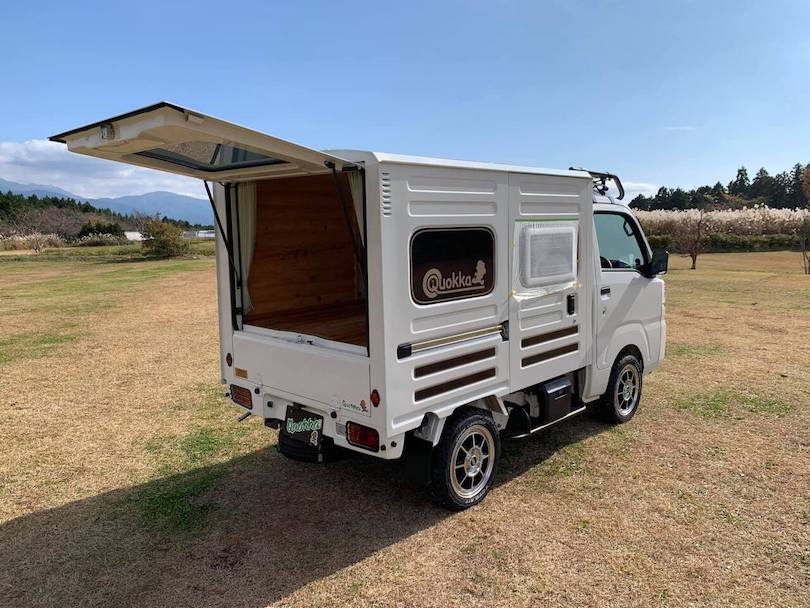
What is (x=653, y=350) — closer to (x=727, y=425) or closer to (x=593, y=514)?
(x=727, y=425)

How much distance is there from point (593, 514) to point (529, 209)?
7.34ft

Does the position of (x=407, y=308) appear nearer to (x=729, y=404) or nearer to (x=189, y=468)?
(x=189, y=468)

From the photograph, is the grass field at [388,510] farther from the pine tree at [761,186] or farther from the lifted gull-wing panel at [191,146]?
the pine tree at [761,186]

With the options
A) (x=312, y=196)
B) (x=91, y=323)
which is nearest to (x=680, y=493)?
(x=312, y=196)

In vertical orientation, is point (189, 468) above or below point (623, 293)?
below

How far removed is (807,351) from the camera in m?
8.51

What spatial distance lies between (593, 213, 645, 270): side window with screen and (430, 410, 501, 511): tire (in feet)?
6.83

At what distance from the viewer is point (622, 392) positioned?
5.66m

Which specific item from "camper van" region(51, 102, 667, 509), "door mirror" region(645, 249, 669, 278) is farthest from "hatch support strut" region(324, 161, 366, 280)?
"door mirror" region(645, 249, 669, 278)

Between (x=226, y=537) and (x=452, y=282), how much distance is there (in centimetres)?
227

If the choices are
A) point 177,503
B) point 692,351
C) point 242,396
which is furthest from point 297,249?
point 692,351

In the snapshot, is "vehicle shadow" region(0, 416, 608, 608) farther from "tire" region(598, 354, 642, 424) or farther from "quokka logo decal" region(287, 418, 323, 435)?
"tire" region(598, 354, 642, 424)

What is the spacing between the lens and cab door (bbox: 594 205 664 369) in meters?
5.14

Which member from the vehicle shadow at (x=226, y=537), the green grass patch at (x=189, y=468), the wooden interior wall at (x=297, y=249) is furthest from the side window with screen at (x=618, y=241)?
the green grass patch at (x=189, y=468)
